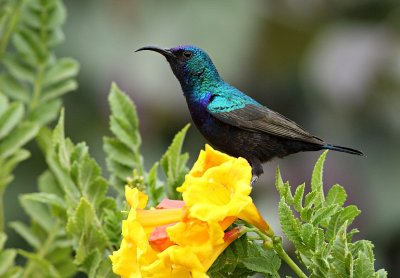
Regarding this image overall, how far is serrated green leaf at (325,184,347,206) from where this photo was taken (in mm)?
1884

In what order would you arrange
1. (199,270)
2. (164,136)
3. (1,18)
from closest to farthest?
1. (199,270)
2. (1,18)
3. (164,136)

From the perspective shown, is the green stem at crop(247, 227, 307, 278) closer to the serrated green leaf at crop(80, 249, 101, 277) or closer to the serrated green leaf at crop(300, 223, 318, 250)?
the serrated green leaf at crop(300, 223, 318, 250)

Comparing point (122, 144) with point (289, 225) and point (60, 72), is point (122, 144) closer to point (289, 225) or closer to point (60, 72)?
point (60, 72)

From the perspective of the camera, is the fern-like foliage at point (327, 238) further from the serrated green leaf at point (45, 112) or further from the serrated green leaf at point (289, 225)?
the serrated green leaf at point (45, 112)

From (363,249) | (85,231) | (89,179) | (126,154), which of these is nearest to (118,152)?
(126,154)

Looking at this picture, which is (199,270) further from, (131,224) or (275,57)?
(275,57)

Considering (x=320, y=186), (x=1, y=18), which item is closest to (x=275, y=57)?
(x=1, y=18)

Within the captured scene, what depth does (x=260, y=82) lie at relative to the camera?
243 inches

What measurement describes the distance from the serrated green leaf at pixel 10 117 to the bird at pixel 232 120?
0.45m

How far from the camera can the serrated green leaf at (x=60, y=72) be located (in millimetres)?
2836

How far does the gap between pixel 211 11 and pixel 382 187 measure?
1741 mm

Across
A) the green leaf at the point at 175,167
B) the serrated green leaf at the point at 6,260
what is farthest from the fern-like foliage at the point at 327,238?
the serrated green leaf at the point at 6,260

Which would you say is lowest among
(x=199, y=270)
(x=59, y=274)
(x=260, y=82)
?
(x=260, y=82)

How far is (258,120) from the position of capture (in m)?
2.73
